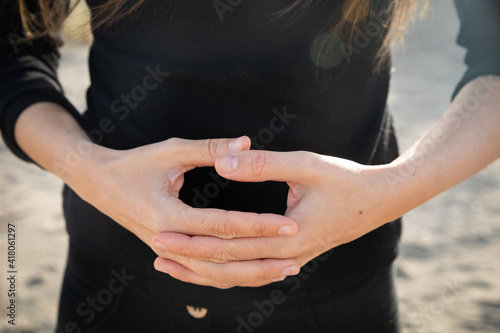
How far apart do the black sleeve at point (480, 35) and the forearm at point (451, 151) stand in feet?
0.14

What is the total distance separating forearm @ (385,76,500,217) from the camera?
0.90 m

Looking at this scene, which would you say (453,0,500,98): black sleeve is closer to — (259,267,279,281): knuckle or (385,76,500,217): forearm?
(385,76,500,217): forearm

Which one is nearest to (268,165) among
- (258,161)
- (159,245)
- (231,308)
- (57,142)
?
(258,161)

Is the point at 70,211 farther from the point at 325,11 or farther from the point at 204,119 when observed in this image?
the point at 325,11

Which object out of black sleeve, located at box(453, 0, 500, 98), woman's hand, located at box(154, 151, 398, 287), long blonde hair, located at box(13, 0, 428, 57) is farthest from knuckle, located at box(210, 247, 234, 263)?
black sleeve, located at box(453, 0, 500, 98)

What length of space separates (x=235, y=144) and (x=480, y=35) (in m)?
0.65

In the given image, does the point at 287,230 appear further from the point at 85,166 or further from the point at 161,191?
the point at 85,166

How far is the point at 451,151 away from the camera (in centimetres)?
93

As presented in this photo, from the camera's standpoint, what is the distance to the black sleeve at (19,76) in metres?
1.09

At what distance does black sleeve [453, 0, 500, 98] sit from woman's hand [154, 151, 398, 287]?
1.26ft

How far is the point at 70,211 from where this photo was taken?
1150 mm

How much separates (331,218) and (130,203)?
0.38m

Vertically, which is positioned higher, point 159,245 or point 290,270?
point 290,270

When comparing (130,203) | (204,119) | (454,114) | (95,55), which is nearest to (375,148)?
(454,114)
